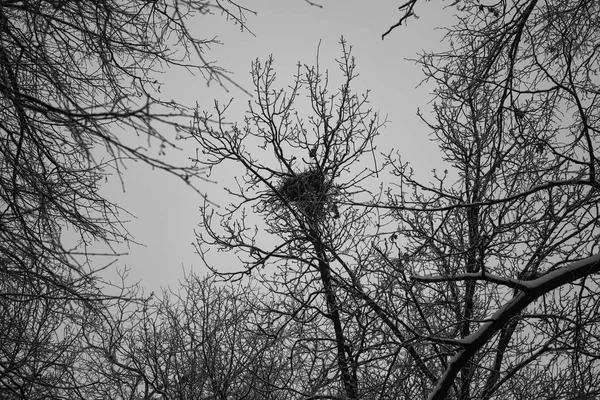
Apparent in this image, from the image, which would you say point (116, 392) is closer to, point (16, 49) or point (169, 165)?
point (16, 49)

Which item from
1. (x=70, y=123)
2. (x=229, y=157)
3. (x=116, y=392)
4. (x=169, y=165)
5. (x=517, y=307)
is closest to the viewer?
(x=169, y=165)

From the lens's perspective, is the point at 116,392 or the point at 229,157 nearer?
the point at 229,157

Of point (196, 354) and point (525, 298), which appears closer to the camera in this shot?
point (525, 298)

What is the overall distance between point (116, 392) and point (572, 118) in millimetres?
8838

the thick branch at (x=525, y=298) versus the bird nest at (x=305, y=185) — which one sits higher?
the bird nest at (x=305, y=185)

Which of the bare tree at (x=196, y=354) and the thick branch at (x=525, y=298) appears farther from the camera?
the bare tree at (x=196, y=354)

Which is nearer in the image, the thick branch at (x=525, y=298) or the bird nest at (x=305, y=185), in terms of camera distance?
the thick branch at (x=525, y=298)

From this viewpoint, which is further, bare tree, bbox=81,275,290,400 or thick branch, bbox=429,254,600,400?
bare tree, bbox=81,275,290,400

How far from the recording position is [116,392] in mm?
9859

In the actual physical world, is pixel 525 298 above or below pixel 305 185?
below

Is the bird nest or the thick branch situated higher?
the bird nest

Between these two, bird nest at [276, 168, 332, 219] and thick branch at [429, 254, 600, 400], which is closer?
thick branch at [429, 254, 600, 400]

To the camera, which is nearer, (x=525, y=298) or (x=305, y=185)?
(x=525, y=298)

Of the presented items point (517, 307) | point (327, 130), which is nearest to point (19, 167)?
point (517, 307)
